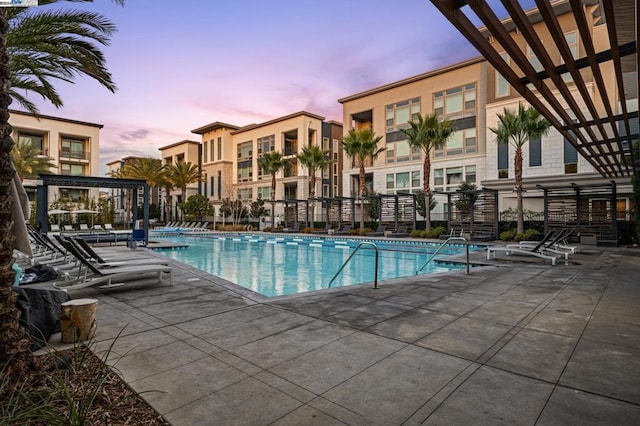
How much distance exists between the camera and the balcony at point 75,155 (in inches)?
1584

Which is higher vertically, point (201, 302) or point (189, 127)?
point (189, 127)

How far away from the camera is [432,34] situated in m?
18.1

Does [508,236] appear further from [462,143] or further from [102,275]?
[102,275]

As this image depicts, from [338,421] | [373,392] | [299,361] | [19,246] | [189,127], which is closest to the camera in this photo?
[338,421]

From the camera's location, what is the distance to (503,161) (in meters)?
26.7

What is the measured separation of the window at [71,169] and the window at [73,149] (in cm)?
104

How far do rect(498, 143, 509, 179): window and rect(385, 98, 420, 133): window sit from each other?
8.47m

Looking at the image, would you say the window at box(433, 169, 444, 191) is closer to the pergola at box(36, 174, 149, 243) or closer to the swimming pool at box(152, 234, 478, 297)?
the swimming pool at box(152, 234, 478, 297)

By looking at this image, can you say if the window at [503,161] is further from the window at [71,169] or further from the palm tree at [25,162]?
the window at [71,169]

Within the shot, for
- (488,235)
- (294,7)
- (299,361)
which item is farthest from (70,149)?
(299,361)

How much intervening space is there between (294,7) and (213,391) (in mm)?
13178

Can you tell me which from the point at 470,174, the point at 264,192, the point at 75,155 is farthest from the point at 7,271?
the point at 75,155

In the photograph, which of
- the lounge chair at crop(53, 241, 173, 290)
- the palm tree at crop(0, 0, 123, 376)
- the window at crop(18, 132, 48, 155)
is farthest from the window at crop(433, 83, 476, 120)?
the window at crop(18, 132, 48, 155)

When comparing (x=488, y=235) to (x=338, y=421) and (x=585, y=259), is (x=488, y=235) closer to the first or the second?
(x=585, y=259)
